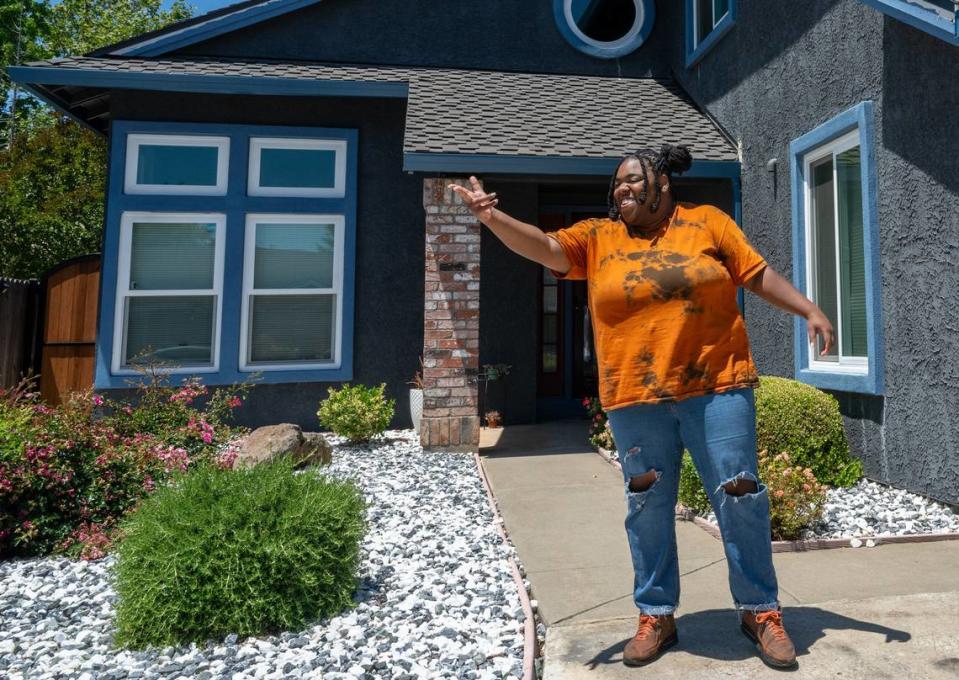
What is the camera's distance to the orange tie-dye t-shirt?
2.03 metres

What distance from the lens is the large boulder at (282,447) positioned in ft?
15.5

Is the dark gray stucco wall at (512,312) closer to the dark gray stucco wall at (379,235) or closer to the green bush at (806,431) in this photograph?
the dark gray stucco wall at (379,235)

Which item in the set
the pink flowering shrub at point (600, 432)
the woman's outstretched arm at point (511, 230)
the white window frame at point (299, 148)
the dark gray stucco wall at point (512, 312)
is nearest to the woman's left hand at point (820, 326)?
the woman's outstretched arm at point (511, 230)

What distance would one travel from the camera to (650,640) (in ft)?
6.95

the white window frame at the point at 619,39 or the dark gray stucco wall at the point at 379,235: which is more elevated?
the white window frame at the point at 619,39

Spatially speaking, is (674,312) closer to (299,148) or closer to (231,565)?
(231,565)

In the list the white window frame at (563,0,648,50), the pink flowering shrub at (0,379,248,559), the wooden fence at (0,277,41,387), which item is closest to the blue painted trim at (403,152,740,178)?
the pink flowering shrub at (0,379,248,559)

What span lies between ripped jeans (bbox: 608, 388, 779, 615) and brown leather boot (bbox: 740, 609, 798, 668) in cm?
4

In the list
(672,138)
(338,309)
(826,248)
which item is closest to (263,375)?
(338,309)

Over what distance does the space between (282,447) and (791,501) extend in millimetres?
3663

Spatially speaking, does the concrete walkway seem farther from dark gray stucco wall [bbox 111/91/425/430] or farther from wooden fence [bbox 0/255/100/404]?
wooden fence [bbox 0/255/100/404]

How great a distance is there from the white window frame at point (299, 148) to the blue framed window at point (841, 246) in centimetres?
482

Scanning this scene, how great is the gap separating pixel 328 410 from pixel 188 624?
3.59 m

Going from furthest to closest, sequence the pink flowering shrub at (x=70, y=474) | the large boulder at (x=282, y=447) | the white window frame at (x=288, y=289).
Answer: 1. the white window frame at (x=288, y=289)
2. the large boulder at (x=282, y=447)
3. the pink flowering shrub at (x=70, y=474)
